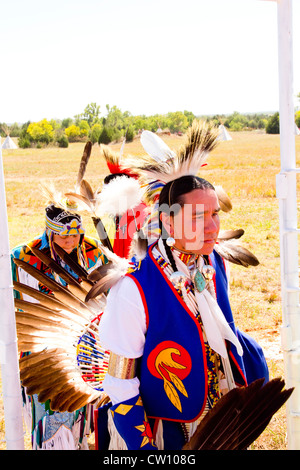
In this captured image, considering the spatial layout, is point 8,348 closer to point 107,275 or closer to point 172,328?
point 107,275

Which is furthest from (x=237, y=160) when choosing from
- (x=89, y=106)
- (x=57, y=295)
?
(x=57, y=295)

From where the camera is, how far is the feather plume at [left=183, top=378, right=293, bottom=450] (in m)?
1.38

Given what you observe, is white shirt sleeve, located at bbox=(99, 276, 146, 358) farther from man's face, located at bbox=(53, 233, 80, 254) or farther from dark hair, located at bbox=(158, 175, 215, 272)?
man's face, located at bbox=(53, 233, 80, 254)

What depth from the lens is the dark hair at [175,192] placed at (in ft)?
5.13

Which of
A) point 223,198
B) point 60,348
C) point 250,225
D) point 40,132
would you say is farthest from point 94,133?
point 40,132

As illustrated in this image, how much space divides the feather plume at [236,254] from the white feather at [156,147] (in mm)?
405

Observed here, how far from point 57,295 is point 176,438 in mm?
818

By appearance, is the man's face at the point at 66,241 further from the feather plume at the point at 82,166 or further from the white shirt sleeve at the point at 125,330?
the white shirt sleeve at the point at 125,330

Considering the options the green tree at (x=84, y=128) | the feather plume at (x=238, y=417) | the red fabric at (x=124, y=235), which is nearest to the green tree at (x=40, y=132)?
the green tree at (x=84, y=128)

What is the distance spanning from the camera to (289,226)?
6.19 feet

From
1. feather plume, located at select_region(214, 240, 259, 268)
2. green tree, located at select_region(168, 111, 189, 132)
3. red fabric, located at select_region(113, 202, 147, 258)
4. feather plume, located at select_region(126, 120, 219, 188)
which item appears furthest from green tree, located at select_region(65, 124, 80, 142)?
feather plume, located at select_region(126, 120, 219, 188)

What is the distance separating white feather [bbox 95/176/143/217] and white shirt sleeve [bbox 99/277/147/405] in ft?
1.16

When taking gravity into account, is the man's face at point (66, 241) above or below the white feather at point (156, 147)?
below
